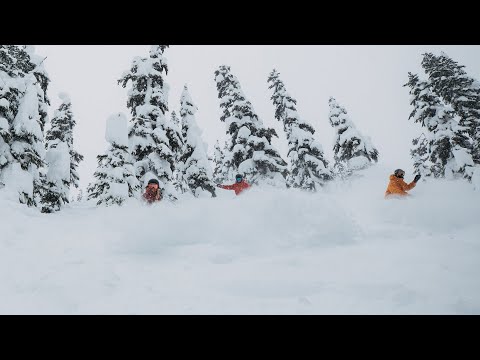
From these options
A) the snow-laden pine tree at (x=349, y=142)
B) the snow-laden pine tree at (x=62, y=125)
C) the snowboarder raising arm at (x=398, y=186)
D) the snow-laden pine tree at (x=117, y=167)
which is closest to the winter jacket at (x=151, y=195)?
the snow-laden pine tree at (x=117, y=167)

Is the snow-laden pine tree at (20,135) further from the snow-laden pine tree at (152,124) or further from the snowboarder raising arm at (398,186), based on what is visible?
the snowboarder raising arm at (398,186)

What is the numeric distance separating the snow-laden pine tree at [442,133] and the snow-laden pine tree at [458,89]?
2.45 ft

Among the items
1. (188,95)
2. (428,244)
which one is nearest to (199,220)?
(428,244)

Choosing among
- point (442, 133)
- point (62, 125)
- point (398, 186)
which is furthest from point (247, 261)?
point (442, 133)

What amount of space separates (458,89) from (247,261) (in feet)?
85.4

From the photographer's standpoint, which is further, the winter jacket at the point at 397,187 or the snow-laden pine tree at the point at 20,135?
the snow-laden pine tree at the point at 20,135

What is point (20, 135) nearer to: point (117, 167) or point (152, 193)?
point (117, 167)

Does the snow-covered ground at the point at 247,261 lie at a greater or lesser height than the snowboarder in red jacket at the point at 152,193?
lesser

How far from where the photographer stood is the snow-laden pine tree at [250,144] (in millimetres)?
22609

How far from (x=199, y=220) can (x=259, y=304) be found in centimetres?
367

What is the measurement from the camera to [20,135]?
13.0 metres

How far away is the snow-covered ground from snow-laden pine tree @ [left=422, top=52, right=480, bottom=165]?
64.3 ft

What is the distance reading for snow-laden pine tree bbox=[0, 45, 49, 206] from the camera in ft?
41.4
